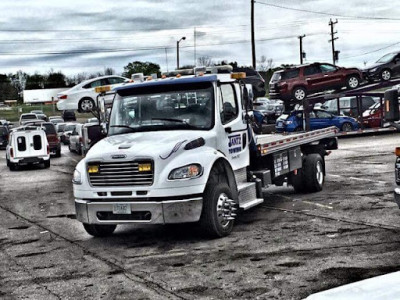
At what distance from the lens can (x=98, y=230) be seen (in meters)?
10.8

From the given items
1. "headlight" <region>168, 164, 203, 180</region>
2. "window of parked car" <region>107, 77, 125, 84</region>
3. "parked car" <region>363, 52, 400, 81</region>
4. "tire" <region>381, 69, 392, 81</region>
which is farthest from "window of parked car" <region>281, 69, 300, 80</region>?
"headlight" <region>168, 164, 203, 180</region>

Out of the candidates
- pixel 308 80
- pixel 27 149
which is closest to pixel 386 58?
pixel 308 80

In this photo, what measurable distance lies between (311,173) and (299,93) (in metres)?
16.0

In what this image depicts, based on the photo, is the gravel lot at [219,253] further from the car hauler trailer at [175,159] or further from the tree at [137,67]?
the tree at [137,67]

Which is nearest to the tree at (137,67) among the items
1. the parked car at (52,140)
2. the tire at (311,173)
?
the parked car at (52,140)

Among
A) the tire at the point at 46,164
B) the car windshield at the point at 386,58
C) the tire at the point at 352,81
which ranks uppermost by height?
the car windshield at the point at 386,58

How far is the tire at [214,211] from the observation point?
9758mm

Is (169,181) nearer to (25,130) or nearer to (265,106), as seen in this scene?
(25,130)

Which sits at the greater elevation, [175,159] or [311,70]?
[311,70]

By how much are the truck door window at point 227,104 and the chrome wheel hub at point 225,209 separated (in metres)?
1.25

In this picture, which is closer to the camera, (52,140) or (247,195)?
(247,195)

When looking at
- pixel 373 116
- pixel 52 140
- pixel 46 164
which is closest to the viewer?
pixel 46 164

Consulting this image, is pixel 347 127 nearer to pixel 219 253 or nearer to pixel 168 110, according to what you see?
pixel 168 110

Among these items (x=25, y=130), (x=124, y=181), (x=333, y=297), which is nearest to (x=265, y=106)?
(x=25, y=130)
